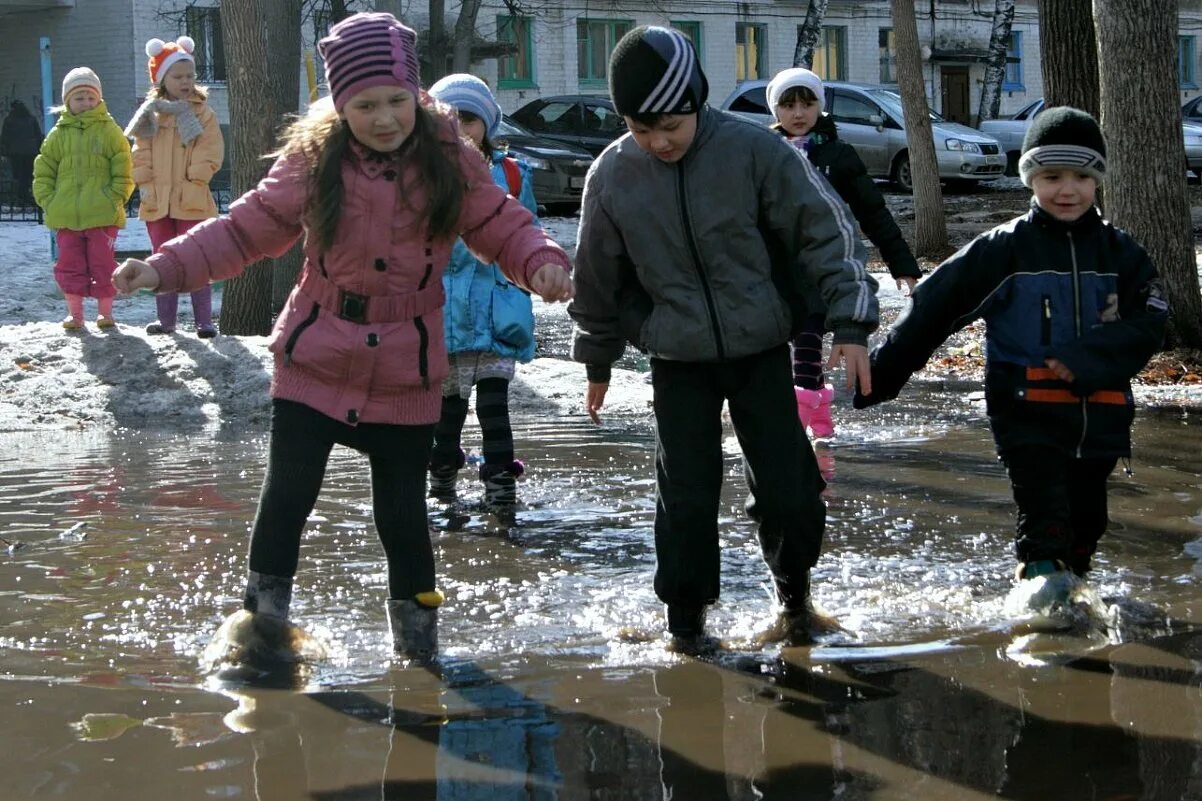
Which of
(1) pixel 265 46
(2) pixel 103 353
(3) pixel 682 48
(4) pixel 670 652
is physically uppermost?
(1) pixel 265 46

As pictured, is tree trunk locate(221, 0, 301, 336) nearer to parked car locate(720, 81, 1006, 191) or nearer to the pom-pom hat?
the pom-pom hat

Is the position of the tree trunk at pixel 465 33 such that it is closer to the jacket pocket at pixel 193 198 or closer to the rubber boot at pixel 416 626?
the jacket pocket at pixel 193 198

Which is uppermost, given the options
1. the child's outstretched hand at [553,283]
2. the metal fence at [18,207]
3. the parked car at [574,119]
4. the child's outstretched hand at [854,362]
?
the parked car at [574,119]

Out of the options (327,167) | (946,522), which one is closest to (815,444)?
(946,522)

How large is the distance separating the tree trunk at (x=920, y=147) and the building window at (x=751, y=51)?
23967mm

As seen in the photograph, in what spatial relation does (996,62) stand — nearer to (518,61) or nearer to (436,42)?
(518,61)

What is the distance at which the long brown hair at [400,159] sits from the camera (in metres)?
4.13

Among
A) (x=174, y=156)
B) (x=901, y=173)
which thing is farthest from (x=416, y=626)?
(x=901, y=173)

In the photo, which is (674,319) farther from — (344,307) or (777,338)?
(344,307)

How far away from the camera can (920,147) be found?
17219mm

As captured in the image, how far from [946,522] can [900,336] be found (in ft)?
4.76

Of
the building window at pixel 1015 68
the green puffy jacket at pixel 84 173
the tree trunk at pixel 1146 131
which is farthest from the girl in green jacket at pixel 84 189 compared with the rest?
the building window at pixel 1015 68

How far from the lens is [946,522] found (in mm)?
5918

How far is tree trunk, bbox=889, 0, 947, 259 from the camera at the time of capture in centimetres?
1706
